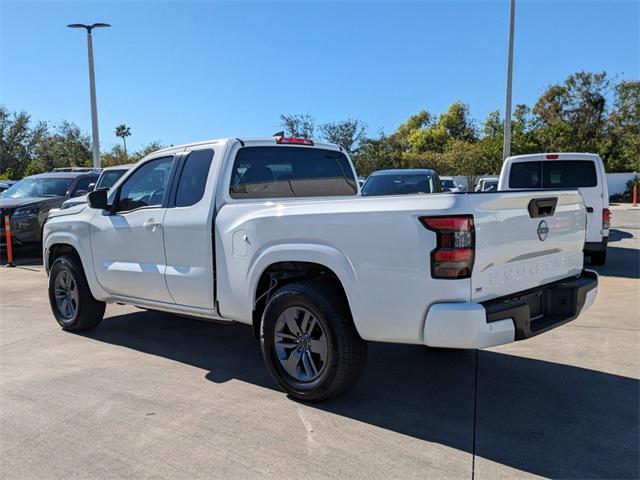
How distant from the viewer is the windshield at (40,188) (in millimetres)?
12906

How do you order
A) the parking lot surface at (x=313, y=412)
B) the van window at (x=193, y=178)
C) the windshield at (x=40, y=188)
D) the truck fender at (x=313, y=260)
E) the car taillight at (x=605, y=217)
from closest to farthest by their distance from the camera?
the parking lot surface at (x=313, y=412) → the truck fender at (x=313, y=260) → the van window at (x=193, y=178) → the car taillight at (x=605, y=217) → the windshield at (x=40, y=188)

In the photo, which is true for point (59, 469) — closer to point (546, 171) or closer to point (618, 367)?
point (618, 367)

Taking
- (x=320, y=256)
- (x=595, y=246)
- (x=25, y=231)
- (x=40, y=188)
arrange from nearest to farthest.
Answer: (x=320, y=256) < (x=595, y=246) < (x=25, y=231) < (x=40, y=188)

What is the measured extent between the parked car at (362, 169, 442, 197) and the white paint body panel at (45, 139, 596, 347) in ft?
21.2

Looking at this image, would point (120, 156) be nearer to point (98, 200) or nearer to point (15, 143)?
point (15, 143)

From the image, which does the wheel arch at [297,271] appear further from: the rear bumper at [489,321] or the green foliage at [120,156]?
the green foliage at [120,156]

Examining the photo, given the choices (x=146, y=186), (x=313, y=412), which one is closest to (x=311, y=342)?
(x=313, y=412)

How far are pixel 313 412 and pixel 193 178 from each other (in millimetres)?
2243

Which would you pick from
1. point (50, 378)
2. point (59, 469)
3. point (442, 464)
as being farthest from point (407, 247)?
point (50, 378)

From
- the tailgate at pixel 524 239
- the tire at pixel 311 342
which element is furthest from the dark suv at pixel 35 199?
the tailgate at pixel 524 239

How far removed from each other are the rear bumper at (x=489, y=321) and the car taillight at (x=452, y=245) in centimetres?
21

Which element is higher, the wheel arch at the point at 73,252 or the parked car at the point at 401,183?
the parked car at the point at 401,183

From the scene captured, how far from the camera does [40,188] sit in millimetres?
13047

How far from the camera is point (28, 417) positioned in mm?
3920
